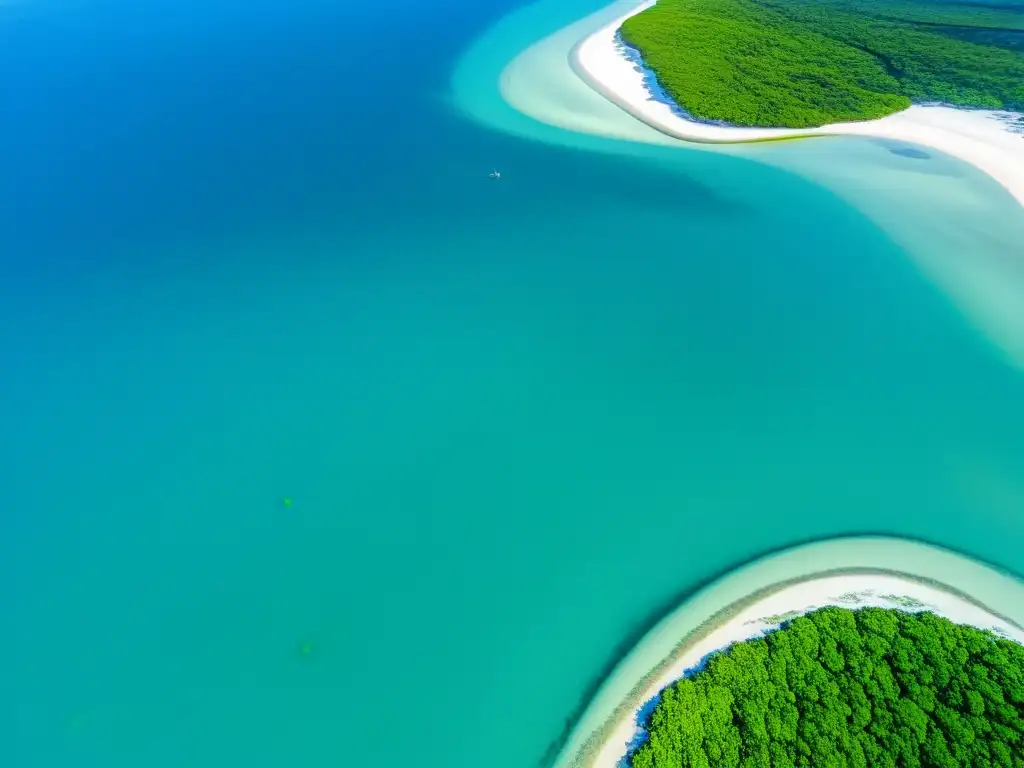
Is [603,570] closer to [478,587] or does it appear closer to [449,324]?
[478,587]

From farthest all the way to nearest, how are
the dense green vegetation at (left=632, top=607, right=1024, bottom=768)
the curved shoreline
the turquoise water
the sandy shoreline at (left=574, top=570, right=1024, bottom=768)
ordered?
the turquoise water
the sandy shoreline at (left=574, top=570, right=1024, bottom=768)
the curved shoreline
the dense green vegetation at (left=632, top=607, right=1024, bottom=768)

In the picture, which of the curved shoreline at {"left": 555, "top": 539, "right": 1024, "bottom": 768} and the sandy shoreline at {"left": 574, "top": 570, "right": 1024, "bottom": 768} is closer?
the curved shoreline at {"left": 555, "top": 539, "right": 1024, "bottom": 768}

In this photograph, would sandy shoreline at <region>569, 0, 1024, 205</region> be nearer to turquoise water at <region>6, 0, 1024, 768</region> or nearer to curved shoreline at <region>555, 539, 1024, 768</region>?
→ turquoise water at <region>6, 0, 1024, 768</region>

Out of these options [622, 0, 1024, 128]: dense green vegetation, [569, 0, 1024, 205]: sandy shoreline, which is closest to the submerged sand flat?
[569, 0, 1024, 205]: sandy shoreline

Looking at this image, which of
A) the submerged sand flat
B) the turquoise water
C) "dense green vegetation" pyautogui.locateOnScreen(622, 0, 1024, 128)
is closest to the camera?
the turquoise water

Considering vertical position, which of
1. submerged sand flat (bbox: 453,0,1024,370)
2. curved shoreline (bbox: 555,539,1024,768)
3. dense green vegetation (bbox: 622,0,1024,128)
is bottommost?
curved shoreline (bbox: 555,539,1024,768)

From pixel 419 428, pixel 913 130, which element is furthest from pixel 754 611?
pixel 913 130

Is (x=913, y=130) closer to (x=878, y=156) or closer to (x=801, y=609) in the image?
(x=878, y=156)

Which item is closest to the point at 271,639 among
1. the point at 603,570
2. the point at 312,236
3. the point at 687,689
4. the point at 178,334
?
the point at 603,570
